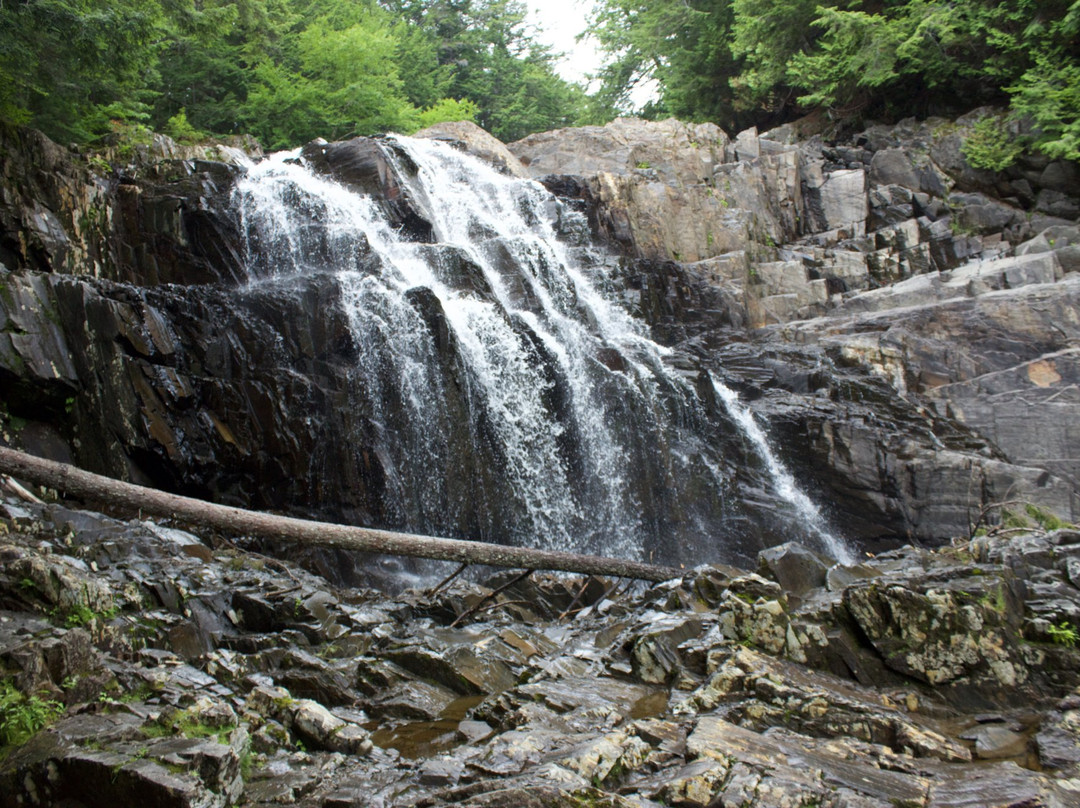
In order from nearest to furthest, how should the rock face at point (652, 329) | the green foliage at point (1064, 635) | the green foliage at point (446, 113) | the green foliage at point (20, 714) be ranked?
1. the green foliage at point (20, 714)
2. the green foliage at point (1064, 635)
3. the rock face at point (652, 329)
4. the green foliage at point (446, 113)

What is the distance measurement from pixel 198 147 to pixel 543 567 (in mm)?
14648

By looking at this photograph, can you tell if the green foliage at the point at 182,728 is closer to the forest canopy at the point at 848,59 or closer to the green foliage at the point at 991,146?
the forest canopy at the point at 848,59

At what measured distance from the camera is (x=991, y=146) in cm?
2261

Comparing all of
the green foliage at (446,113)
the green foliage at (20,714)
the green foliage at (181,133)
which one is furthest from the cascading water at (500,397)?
the green foliage at (446,113)

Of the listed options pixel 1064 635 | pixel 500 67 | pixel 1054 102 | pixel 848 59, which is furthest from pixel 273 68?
pixel 1064 635

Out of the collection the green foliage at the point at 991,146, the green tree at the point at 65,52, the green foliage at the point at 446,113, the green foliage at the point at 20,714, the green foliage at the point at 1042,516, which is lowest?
the green foliage at the point at 1042,516

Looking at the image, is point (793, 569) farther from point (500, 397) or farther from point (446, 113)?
point (446, 113)

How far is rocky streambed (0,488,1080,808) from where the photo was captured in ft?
10.9

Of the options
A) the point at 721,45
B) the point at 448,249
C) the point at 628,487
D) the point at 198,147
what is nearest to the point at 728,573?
the point at 628,487

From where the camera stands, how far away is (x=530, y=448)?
510 inches

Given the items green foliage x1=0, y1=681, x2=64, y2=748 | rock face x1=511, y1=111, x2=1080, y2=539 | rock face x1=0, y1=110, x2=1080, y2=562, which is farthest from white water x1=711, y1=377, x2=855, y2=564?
green foliage x1=0, y1=681, x2=64, y2=748

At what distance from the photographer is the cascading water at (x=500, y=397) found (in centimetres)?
1205

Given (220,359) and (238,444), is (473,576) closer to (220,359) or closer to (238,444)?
(238,444)

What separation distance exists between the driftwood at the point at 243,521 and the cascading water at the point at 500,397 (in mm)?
4295
